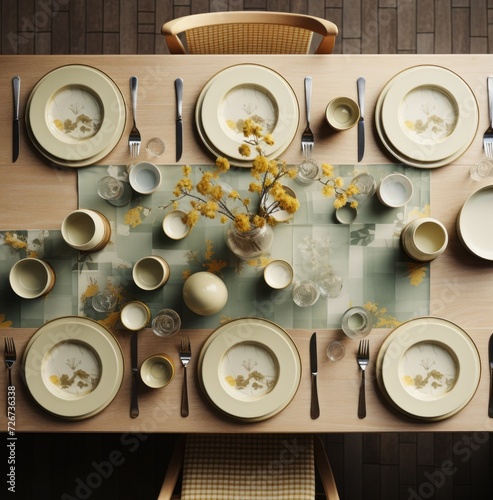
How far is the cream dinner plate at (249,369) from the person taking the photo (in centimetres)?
137

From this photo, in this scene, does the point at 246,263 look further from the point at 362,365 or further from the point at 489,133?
the point at 489,133

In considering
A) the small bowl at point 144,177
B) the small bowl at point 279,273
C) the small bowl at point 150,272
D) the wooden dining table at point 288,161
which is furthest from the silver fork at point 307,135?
the small bowl at point 150,272

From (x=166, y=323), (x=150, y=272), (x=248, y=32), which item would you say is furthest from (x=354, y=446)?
(x=248, y=32)

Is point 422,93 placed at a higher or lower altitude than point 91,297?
higher

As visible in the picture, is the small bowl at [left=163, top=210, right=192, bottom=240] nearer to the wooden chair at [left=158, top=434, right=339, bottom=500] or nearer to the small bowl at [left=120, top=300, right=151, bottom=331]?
the small bowl at [left=120, top=300, right=151, bottom=331]

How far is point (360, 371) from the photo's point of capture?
1.40 m

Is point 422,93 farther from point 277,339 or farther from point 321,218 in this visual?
point 277,339

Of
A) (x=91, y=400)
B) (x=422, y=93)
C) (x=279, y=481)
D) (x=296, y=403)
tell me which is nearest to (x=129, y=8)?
(x=422, y=93)

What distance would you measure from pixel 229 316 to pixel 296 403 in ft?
1.09

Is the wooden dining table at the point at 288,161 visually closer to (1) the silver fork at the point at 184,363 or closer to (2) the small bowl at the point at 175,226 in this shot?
(1) the silver fork at the point at 184,363

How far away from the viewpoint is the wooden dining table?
1398 millimetres

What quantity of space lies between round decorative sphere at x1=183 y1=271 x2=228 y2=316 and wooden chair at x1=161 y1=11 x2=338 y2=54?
797mm

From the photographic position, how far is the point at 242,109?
143 cm

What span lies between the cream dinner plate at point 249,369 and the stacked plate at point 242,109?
519mm
